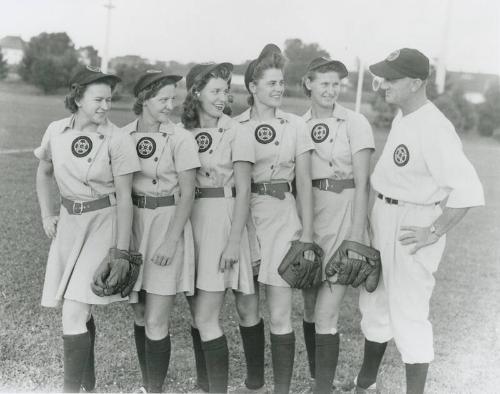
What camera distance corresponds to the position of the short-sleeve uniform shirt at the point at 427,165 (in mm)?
3197

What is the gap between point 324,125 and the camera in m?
3.63

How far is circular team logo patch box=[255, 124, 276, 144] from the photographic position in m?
3.53

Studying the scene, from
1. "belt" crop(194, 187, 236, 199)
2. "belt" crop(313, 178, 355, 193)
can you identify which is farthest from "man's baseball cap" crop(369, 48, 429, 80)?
"belt" crop(194, 187, 236, 199)

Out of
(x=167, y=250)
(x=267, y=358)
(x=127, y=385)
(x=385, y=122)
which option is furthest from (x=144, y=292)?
(x=385, y=122)

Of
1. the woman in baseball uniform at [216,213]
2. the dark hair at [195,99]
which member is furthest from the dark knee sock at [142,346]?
the dark hair at [195,99]

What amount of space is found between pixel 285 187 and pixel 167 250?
805 millimetres

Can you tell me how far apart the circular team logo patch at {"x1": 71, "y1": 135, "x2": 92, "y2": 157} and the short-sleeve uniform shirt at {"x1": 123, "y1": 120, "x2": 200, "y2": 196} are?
0.24 metres

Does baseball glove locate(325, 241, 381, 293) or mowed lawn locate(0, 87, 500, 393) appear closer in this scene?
baseball glove locate(325, 241, 381, 293)

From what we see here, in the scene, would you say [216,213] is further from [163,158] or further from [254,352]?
[254,352]

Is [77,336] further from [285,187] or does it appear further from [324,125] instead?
[324,125]

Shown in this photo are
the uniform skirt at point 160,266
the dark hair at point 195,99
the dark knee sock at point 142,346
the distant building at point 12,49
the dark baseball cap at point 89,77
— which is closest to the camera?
the dark baseball cap at point 89,77

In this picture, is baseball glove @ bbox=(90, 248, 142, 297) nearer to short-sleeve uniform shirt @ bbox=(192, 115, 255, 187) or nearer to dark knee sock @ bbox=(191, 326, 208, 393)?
short-sleeve uniform shirt @ bbox=(192, 115, 255, 187)

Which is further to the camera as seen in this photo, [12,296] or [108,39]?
[12,296]

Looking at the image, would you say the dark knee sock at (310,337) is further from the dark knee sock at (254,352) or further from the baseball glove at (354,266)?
the baseball glove at (354,266)
